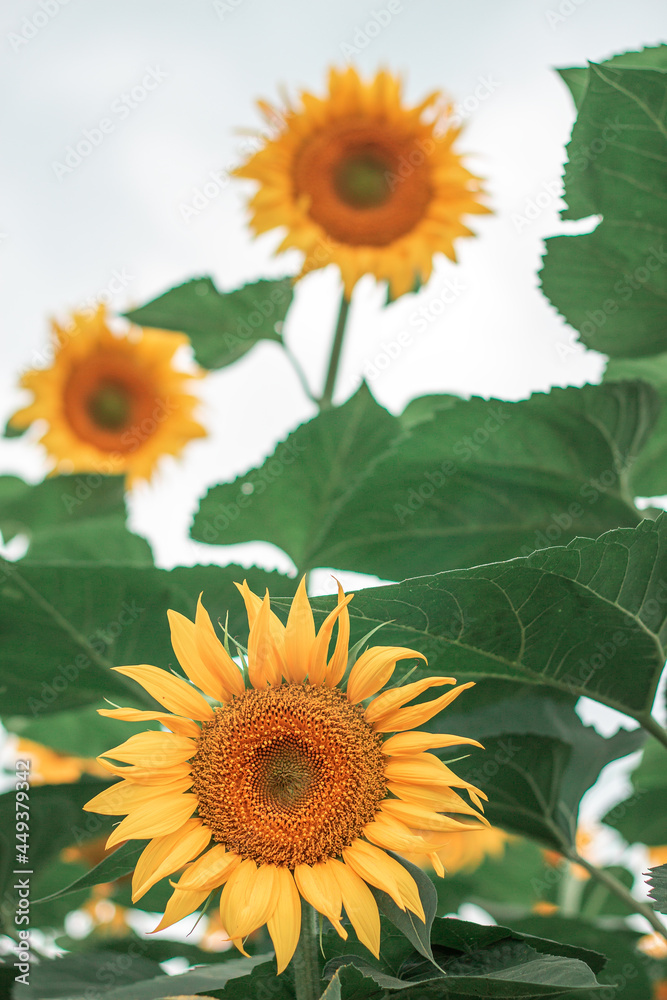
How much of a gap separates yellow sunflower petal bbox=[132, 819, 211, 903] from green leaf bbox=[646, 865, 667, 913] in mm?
241

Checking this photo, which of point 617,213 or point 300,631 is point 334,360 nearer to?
point 617,213

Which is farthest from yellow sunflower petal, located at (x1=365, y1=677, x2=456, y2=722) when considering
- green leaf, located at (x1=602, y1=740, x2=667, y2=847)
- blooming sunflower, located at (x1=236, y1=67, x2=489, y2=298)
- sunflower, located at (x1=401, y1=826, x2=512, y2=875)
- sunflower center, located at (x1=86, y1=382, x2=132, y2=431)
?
sunflower center, located at (x1=86, y1=382, x2=132, y2=431)

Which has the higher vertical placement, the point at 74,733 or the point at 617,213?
the point at 617,213

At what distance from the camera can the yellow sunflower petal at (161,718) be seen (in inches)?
18.3

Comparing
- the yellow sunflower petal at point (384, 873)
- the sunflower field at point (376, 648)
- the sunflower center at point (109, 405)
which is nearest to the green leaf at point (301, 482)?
the sunflower field at point (376, 648)

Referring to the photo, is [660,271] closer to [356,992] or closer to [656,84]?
[656,84]

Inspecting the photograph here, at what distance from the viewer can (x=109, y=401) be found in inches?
70.8

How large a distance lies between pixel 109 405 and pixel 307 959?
1.47m

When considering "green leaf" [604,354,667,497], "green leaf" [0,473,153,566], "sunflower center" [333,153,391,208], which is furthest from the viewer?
"green leaf" [0,473,153,566]

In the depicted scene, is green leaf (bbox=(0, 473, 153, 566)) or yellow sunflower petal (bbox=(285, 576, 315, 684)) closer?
yellow sunflower petal (bbox=(285, 576, 315, 684))

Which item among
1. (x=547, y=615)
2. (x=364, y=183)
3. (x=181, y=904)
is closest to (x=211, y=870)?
(x=181, y=904)

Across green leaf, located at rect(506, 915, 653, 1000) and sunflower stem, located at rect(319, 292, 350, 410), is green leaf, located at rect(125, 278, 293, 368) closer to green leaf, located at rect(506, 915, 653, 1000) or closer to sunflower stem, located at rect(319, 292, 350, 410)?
sunflower stem, located at rect(319, 292, 350, 410)

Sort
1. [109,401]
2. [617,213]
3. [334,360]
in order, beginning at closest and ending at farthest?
[617,213] < [334,360] < [109,401]

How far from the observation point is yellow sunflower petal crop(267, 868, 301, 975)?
43 centimetres
